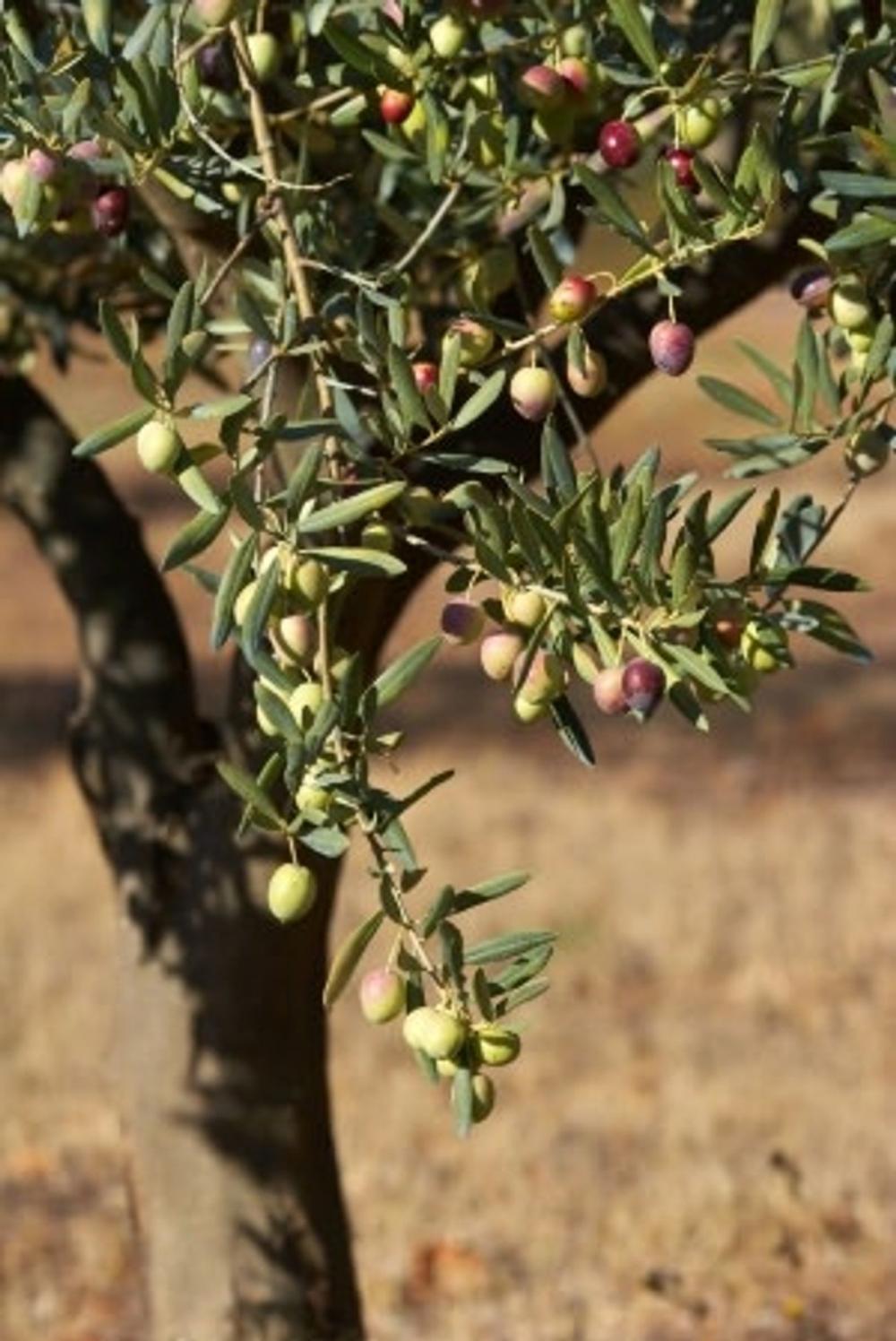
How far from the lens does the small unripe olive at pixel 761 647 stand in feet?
8.08

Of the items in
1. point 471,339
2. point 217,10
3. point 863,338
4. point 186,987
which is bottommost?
point 186,987

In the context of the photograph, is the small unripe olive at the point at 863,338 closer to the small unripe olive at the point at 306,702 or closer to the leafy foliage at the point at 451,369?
the leafy foliage at the point at 451,369

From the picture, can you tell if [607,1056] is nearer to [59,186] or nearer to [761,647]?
[761,647]

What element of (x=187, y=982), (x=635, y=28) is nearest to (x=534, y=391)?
(x=635, y=28)

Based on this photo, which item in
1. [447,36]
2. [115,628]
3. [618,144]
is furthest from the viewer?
[115,628]

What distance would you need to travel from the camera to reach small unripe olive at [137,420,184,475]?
230cm

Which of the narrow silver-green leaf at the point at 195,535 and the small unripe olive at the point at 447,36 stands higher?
the small unripe olive at the point at 447,36

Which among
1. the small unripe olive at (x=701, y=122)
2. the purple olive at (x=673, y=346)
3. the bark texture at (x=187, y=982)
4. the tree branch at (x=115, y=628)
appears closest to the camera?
the purple olive at (x=673, y=346)

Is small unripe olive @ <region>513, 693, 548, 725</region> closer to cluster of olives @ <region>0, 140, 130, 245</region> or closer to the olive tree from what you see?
the olive tree

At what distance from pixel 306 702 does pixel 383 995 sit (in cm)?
26

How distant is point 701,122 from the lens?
101 inches

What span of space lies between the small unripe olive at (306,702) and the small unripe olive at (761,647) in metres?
0.40

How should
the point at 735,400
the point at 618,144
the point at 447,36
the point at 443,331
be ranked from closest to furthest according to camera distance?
1. the point at 618,144
2. the point at 447,36
3. the point at 735,400
4. the point at 443,331

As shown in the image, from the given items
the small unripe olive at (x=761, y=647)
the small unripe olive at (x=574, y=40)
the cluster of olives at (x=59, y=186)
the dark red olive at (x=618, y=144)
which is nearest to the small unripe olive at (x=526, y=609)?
the small unripe olive at (x=761, y=647)
